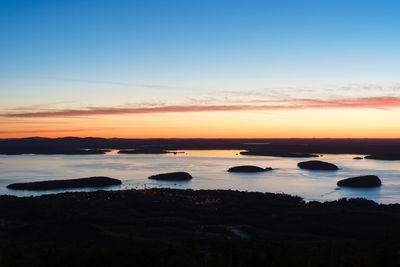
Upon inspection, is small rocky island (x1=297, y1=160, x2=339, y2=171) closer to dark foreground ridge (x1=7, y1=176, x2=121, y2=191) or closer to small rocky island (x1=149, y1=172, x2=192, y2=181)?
small rocky island (x1=149, y1=172, x2=192, y2=181)

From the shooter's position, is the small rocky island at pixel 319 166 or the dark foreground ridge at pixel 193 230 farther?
Result: the small rocky island at pixel 319 166

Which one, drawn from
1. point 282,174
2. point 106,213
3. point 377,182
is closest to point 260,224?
point 106,213

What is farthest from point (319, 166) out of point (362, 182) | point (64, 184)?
point (64, 184)

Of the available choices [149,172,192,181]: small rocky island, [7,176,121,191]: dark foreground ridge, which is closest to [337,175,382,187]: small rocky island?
[149,172,192,181]: small rocky island

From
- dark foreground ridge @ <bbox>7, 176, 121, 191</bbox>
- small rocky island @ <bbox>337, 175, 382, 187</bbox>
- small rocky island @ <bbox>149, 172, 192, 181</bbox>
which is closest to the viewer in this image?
dark foreground ridge @ <bbox>7, 176, 121, 191</bbox>

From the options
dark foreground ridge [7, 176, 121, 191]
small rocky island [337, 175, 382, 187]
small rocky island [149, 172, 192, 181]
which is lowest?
dark foreground ridge [7, 176, 121, 191]

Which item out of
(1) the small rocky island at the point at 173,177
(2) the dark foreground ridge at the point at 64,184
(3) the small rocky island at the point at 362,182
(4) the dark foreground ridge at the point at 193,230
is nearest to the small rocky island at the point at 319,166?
(3) the small rocky island at the point at 362,182

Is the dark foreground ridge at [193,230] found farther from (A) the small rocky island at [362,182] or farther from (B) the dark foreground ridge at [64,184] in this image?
(A) the small rocky island at [362,182]

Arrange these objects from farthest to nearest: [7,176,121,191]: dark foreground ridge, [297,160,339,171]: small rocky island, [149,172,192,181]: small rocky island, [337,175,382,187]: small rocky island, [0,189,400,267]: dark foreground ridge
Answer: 1. [297,160,339,171]: small rocky island
2. [149,172,192,181]: small rocky island
3. [337,175,382,187]: small rocky island
4. [7,176,121,191]: dark foreground ridge
5. [0,189,400,267]: dark foreground ridge

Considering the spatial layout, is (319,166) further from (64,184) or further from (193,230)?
(193,230)

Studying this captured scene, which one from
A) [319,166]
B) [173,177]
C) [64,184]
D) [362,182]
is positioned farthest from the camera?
[319,166]
